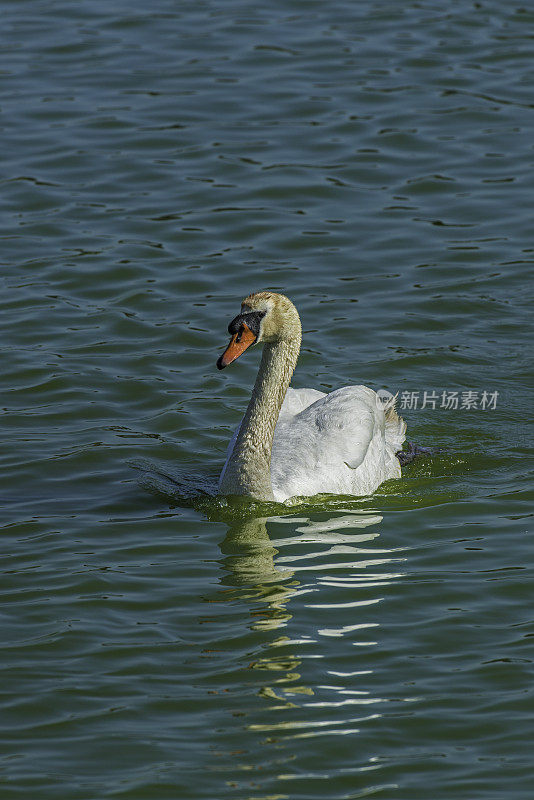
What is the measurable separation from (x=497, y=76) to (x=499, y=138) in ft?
6.90

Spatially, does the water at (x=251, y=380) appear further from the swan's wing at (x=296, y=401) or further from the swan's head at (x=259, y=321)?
the swan's head at (x=259, y=321)

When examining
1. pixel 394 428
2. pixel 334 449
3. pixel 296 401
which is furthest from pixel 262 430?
pixel 394 428

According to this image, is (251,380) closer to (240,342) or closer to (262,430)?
(262,430)

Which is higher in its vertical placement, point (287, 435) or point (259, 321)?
point (259, 321)

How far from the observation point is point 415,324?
1317 centimetres

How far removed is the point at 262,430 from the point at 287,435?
0.68 m

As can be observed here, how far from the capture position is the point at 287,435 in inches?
409

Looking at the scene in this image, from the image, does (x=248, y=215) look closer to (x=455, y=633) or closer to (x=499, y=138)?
(x=499, y=138)

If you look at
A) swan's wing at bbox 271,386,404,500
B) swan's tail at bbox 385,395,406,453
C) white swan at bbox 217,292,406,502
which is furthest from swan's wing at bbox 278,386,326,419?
swan's tail at bbox 385,395,406,453

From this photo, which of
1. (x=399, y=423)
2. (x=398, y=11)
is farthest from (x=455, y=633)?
(x=398, y=11)

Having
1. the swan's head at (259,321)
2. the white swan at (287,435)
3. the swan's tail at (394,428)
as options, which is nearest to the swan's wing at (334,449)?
the white swan at (287,435)

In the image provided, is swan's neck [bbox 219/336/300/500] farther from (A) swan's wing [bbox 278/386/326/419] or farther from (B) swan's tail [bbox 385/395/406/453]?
(B) swan's tail [bbox 385/395/406/453]

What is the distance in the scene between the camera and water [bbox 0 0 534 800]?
271 inches

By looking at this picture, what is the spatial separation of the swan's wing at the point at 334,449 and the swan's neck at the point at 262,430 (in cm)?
21
